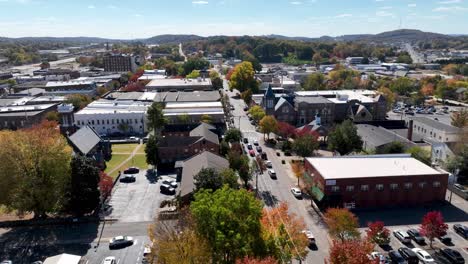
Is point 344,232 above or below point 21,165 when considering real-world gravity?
below

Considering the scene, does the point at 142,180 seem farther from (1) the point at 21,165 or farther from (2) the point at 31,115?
(2) the point at 31,115

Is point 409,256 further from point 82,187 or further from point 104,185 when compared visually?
point 104,185

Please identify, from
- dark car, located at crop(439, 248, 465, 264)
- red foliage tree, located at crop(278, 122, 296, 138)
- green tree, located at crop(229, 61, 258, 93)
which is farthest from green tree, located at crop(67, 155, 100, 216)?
green tree, located at crop(229, 61, 258, 93)

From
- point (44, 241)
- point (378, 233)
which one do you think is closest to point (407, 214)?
point (378, 233)

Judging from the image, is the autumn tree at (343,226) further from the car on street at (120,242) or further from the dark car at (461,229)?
the car on street at (120,242)

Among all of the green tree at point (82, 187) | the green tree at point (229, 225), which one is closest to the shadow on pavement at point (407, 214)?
the green tree at point (229, 225)

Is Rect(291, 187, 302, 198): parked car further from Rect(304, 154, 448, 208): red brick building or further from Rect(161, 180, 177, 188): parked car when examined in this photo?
Rect(161, 180, 177, 188): parked car

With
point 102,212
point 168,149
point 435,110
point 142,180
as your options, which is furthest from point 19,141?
point 435,110
